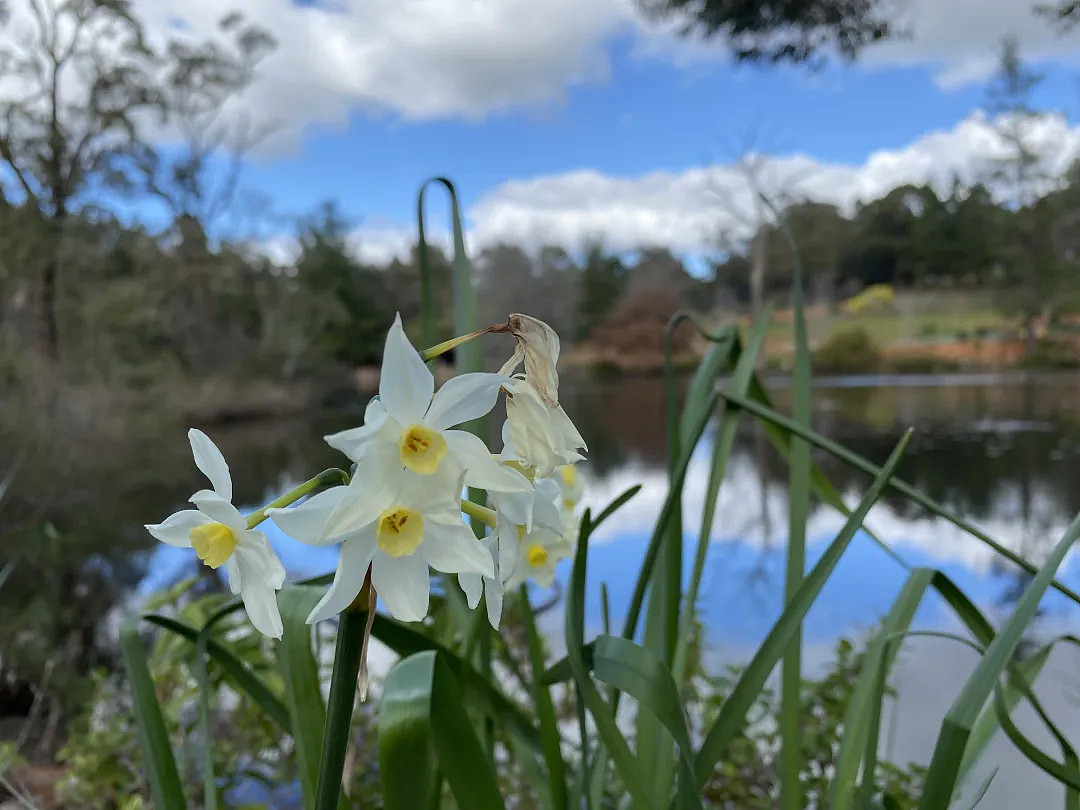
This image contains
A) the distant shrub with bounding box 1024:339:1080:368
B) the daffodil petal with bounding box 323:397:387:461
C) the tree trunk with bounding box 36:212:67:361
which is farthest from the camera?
the distant shrub with bounding box 1024:339:1080:368

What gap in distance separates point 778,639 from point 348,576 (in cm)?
21

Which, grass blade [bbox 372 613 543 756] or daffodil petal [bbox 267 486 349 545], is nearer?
daffodil petal [bbox 267 486 349 545]

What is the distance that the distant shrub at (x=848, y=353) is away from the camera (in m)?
3.81

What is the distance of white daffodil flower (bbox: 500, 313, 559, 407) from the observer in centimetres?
19

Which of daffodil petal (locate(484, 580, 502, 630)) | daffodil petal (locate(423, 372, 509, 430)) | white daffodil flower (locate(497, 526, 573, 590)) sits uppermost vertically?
daffodil petal (locate(423, 372, 509, 430))

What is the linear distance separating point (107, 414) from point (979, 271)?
12.8 feet

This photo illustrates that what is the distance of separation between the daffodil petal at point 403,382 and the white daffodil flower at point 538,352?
32 millimetres

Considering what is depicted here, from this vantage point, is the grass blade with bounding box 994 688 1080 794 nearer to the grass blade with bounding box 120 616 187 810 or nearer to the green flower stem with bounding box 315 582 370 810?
the green flower stem with bounding box 315 582 370 810

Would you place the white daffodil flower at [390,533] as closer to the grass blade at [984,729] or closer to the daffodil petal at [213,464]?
the daffodil petal at [213,464]

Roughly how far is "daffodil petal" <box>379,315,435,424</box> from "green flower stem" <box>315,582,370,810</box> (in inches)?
1.7

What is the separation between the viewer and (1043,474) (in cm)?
209

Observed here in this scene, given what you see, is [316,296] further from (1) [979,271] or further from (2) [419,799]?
(2) [419,799]

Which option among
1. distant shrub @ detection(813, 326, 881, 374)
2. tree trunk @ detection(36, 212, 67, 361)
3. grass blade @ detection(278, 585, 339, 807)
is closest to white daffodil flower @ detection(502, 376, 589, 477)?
grass blade @ detection(278, 585, 339, 807)

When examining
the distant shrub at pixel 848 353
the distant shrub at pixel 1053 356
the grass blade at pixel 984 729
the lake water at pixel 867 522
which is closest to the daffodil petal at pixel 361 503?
the grass blade at pixel 984 729
